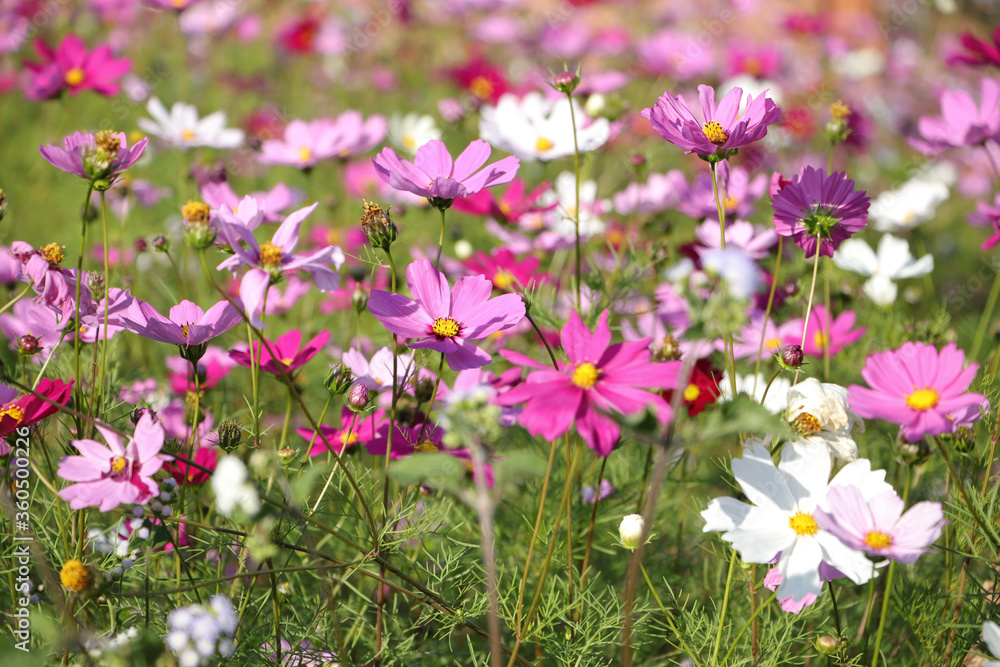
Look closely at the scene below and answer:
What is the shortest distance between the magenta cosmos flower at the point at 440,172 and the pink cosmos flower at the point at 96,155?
0.25 meters

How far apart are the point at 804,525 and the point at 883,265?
873 millimetres

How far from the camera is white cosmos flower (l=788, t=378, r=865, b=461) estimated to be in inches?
29.3

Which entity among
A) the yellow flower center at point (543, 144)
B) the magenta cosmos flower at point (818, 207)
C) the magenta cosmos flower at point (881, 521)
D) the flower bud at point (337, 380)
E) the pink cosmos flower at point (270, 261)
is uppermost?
the magenta cosmos flower at point (818, 207)

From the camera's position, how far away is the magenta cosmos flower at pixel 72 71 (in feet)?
4.60

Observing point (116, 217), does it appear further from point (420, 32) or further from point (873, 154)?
point (873, 154)

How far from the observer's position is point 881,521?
2.10ft

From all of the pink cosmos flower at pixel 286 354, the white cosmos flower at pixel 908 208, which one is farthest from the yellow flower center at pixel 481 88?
the pink cosmos flower at pixel 286 354

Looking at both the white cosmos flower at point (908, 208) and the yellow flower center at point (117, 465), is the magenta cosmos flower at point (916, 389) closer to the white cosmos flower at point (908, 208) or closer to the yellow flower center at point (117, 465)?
the yellow flower center at point (117, 465)

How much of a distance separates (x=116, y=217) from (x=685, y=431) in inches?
81.3

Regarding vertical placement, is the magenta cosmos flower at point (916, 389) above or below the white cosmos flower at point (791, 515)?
above

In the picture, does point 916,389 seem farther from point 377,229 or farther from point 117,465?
point 117,465

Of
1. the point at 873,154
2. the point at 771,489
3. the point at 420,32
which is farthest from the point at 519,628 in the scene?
the point at 420,32

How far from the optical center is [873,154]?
351 centimetres

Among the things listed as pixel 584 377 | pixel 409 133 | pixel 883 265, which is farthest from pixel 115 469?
pixel 409 133
